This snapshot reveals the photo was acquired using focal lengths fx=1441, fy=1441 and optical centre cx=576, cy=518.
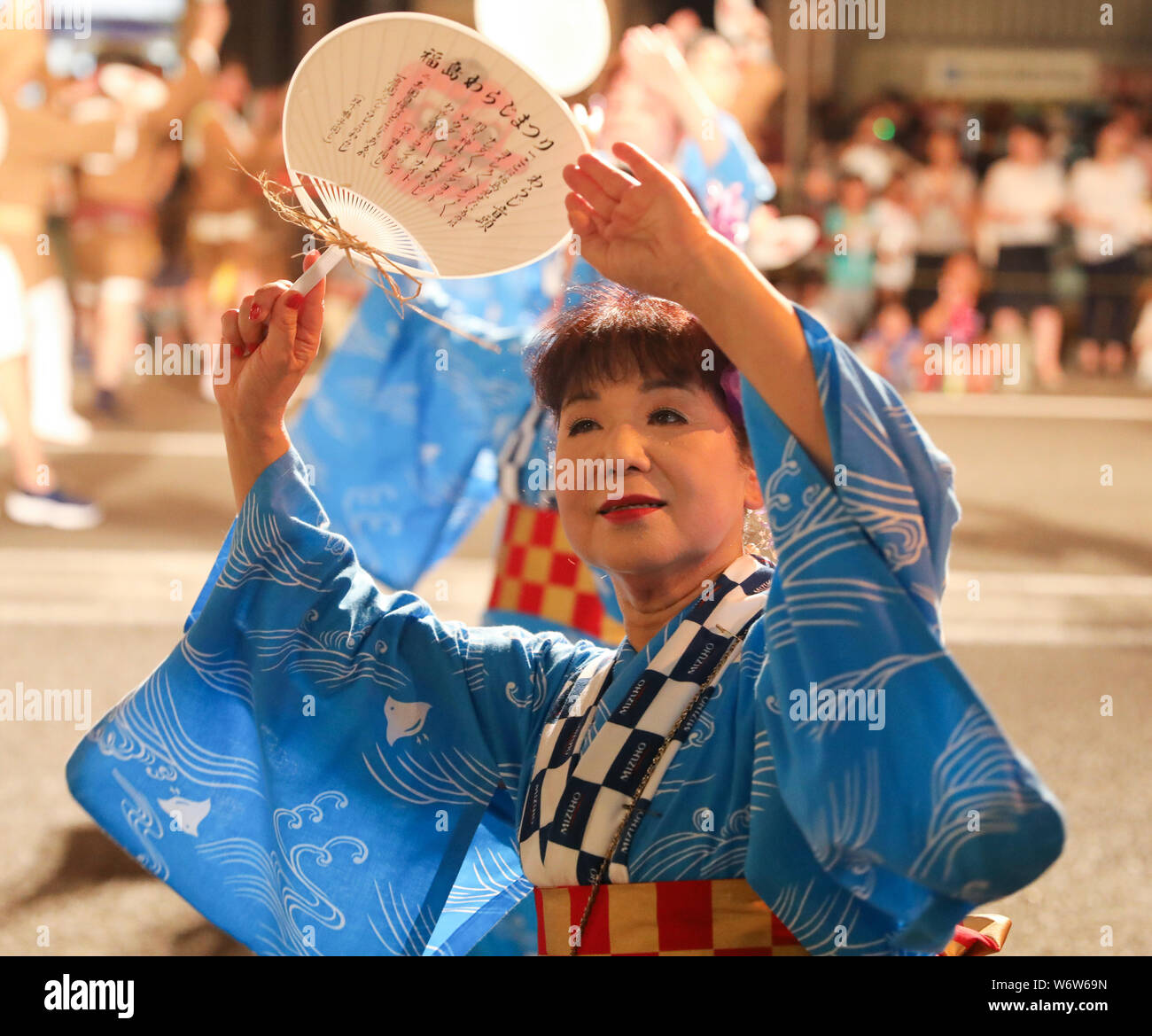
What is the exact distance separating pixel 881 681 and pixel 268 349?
64cm

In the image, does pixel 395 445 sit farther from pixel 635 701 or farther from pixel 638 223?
pixel 638 223

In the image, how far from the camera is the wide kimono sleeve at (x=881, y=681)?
1.00m

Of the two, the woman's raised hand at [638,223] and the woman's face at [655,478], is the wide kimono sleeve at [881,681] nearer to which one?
the woman's raised hand at [638,223]

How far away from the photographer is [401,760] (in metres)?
1.43

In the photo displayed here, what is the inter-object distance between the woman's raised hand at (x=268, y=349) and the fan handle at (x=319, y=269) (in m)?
0.01

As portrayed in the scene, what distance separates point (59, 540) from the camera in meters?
5.05

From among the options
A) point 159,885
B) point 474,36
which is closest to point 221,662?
point 474,36

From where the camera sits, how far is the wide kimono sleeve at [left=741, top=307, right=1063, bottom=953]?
1.00 meters

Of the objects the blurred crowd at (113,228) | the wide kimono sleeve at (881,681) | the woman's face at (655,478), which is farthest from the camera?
the blurred crowd at (113,228)

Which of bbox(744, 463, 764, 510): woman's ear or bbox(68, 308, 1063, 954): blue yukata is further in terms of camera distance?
bbox(744, 463, 764, 510): woman's ear

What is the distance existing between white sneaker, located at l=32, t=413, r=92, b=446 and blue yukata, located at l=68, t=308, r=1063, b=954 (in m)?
5.26

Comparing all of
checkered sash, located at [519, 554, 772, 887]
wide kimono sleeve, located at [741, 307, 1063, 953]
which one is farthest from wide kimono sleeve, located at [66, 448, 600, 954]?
wide kimono sleeve, located at [741, 307, 1063, 953]

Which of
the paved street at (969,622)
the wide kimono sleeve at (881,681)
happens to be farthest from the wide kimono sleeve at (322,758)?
the paved street at (969,622)

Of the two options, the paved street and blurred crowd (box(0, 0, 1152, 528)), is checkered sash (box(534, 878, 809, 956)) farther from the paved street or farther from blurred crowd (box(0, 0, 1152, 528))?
blurred crowd (box(0, 0, 1152, 528))
